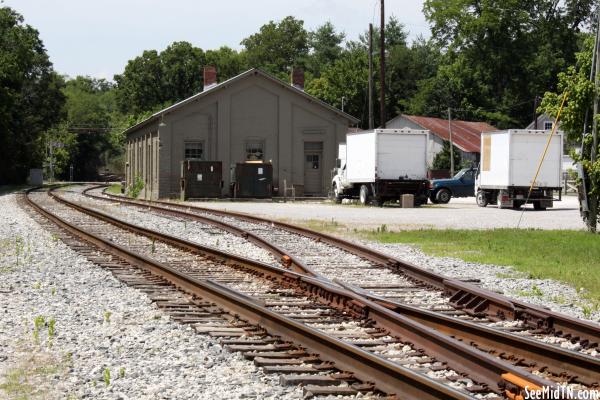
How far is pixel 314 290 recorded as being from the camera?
1022 cm

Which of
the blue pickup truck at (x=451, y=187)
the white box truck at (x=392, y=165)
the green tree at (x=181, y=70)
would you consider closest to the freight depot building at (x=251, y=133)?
the blue pickup truck at (x=451, y=187)

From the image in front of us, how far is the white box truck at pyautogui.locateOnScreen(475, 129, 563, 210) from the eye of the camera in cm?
3497

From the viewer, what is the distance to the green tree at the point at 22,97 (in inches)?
2813

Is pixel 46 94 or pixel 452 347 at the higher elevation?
pixel 46 94

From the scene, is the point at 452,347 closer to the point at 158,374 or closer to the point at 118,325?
the point at 158,374

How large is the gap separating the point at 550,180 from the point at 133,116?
7793cm

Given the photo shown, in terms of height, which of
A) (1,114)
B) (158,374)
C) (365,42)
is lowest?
(158,374)

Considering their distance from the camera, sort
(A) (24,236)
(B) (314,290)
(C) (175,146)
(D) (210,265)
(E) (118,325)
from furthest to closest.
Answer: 1. (C) (175,146)
2. (A) (24,236)
3. (D) (210,265)
4. (B) (314,290)
5. (E) (118,325)

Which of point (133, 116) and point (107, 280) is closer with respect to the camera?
point (107, 280)

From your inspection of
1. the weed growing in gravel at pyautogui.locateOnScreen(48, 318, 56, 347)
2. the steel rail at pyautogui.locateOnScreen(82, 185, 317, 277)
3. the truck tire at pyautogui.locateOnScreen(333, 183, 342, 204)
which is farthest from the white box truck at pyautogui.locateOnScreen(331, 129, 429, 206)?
the weed growing in gravel at pyautogui.locateOnScreen(48, 318, 56, 347)

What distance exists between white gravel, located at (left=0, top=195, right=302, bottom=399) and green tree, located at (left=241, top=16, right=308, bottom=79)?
122 meters

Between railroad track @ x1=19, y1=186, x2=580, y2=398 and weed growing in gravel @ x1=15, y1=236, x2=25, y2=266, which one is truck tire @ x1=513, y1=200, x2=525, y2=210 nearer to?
weed growing in gravel @ x1=15, y1=236, x2=25, y2=266

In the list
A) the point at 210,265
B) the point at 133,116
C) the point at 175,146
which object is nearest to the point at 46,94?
the point at 133,116

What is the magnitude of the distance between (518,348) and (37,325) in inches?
167
